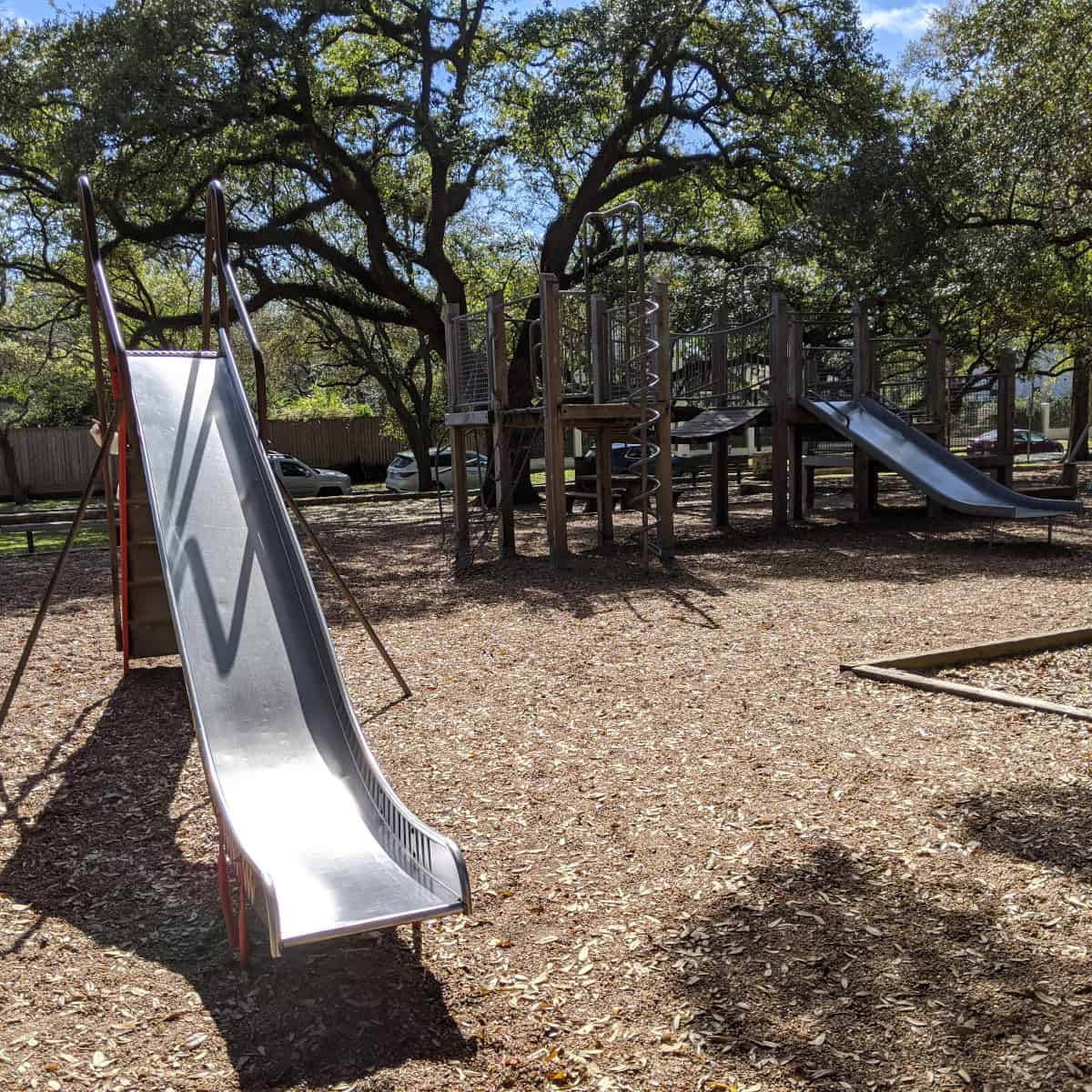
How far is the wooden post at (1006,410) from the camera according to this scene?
15.3m

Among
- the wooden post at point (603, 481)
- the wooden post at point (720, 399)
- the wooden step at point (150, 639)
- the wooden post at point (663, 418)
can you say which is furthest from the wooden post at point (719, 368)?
the wooden step at point (150, 639)

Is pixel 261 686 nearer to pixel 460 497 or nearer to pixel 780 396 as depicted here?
pixel 460 497

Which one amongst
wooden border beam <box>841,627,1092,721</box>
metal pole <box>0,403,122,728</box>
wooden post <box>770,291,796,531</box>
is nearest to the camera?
metal pole <box>0,403,122,728</box>

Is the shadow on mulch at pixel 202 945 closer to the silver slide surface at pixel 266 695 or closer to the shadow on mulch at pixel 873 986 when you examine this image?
the silver slide surface at pixel 266 695

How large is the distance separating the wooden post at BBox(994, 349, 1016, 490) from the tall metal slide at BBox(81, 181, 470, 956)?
12247mm

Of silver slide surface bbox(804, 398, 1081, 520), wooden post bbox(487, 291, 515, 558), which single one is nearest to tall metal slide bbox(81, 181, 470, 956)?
wooden post bbox(487, 291, 515, 558)

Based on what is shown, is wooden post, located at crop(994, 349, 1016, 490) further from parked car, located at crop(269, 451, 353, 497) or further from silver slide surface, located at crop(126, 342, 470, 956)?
parked car, located at crop(269, 451, 353, 497)

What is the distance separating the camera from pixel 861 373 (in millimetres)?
14906

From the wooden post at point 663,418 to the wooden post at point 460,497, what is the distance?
2347mm

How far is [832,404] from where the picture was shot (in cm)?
1466

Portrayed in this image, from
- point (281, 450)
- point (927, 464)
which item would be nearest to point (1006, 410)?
point (927, 464)

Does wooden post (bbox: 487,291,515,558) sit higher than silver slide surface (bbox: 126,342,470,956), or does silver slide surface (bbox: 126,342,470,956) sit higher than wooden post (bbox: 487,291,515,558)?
wooden post (bbox: 487,291,515,558)

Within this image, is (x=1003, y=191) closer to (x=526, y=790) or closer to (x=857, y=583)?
(x=857, y=583)

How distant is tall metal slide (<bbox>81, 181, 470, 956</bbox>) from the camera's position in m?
3.41
